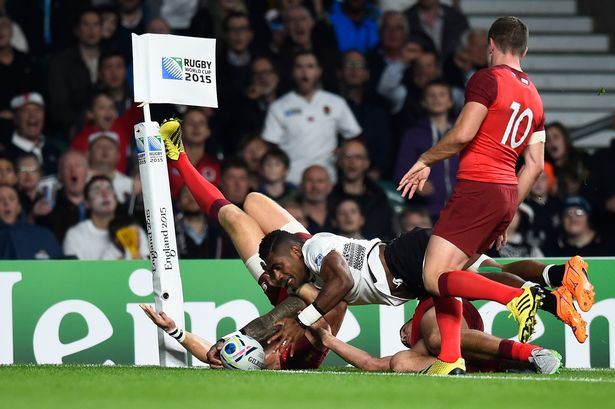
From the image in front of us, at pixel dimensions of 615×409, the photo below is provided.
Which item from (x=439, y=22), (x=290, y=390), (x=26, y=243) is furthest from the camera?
(x=439, y=22)

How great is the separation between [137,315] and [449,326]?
2.64 m

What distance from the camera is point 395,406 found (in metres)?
5.72

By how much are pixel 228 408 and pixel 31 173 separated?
7157 millimetres

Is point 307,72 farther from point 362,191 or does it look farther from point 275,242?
point 275,242

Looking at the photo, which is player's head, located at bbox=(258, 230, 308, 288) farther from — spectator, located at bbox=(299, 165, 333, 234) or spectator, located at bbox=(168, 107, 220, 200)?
spectator, located at bbox=(168, 107, 220, 200)

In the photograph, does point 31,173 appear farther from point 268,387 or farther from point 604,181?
point 268,387

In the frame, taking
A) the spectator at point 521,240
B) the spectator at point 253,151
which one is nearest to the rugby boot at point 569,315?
Result: the spectator at point 521,240

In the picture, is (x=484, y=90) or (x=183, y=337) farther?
(x=183, y=337)

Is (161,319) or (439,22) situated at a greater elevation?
(439,22)

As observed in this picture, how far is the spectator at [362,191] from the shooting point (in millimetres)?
12469

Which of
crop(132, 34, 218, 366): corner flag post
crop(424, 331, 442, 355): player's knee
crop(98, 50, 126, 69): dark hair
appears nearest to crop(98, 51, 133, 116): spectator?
crop(98, 50, 126, 69): dark hair

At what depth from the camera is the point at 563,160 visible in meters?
12.9

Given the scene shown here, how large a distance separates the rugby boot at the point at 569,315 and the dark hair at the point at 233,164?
5.38 meters

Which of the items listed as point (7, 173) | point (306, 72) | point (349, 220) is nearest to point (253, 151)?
point (306, 72)
